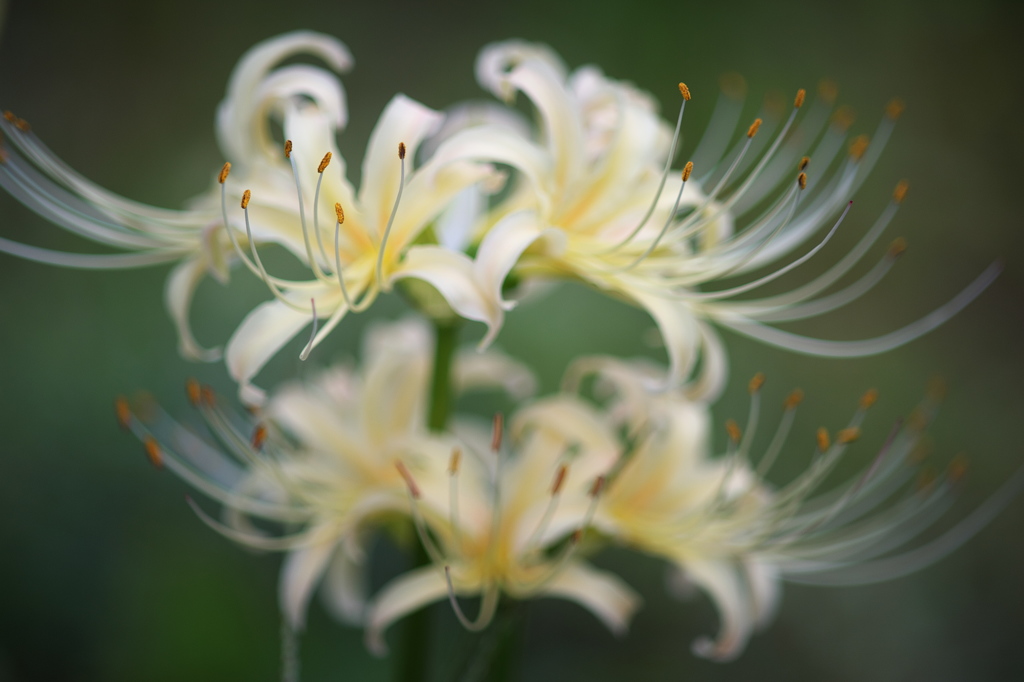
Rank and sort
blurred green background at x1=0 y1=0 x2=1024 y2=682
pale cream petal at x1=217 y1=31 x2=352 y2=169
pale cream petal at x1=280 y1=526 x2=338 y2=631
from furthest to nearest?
blurred green background at x1=0 y1=0 x2=1024 y2=682
pale cream petal at x1=280 y1=526 x2=338 y2=631
pale cream petal at x1=217 y1=31 x2=352 y2=169

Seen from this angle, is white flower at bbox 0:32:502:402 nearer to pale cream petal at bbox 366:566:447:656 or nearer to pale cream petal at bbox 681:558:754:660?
pale cream petal at bbox 366:566:447:656

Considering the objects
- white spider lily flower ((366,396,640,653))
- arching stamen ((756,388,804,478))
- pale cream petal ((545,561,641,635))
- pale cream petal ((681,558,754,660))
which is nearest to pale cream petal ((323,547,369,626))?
white spider lily flower ((366,396,640,653))

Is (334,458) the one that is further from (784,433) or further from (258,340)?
(784,433)

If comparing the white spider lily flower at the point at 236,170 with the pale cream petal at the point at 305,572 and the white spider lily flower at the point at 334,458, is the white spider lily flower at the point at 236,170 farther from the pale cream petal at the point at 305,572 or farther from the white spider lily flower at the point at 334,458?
the pale cream petal at the point at 305,572

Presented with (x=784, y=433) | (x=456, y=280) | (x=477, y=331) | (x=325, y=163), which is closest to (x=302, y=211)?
(x=325, y=163)

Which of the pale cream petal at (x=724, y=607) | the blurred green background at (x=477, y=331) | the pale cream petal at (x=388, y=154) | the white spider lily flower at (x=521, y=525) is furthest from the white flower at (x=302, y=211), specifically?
the blurred green background at (x=477, y=331)

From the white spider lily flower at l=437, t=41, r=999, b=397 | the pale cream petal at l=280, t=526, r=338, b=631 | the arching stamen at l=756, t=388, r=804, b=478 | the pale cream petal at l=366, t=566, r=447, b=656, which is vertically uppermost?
the white spider lily flower at l=437, t=41, r=999, b=397

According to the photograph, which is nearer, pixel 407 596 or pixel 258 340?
pixel 258 340
